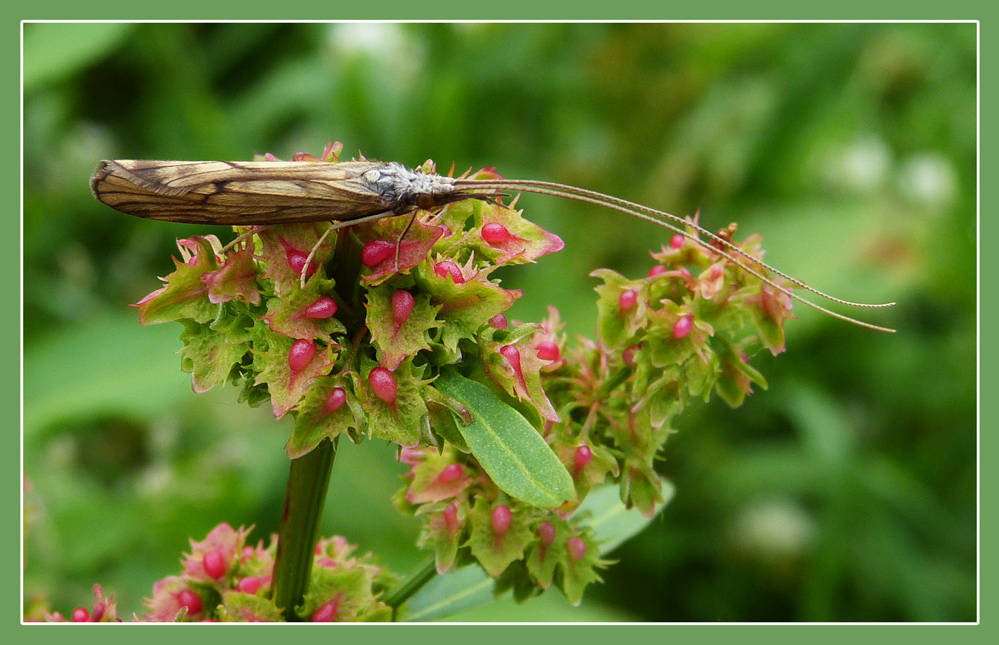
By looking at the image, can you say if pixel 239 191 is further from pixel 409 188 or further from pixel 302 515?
pixel 302 515

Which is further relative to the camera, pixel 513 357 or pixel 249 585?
pixel 249 585

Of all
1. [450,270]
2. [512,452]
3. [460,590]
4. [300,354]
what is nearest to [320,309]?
[300,354]

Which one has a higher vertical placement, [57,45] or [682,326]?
[57,45]

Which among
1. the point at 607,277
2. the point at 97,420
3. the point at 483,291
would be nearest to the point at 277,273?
the point at 483,291

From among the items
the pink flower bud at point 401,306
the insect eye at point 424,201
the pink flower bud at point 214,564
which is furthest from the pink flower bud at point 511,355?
the pink flower bud at point 214,564

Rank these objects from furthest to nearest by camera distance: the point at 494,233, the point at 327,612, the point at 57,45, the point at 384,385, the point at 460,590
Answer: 1. the point at 57,45
2. the point at 460,590
3. the point at 327,612
4. the point at 494,233
5. the point at 384,385

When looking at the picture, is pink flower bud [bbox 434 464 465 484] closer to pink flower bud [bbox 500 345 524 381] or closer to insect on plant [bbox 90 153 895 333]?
pink flower bud [bbox 500 345 524 381]

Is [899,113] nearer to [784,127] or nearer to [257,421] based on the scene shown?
[784,127]
